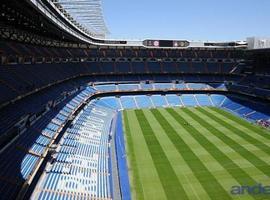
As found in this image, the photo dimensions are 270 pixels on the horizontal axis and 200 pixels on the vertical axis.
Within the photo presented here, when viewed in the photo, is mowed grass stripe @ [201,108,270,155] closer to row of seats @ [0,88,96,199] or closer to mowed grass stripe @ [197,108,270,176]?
mowed grass stripe @ [197,108,270,176]

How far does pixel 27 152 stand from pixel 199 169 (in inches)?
568

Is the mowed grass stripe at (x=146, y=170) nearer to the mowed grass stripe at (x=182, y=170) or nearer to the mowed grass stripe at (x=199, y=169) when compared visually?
the mowed grass stripe at (x=182, y=170)

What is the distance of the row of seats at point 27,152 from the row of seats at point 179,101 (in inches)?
787

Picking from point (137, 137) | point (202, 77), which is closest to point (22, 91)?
point (137, 137)

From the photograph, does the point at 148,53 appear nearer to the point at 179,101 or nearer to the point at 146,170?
the point at 179,101

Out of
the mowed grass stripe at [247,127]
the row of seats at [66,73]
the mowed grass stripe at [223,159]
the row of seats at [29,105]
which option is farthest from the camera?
the mowed grass stripe at [247,127]

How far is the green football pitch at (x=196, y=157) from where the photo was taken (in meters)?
22.7

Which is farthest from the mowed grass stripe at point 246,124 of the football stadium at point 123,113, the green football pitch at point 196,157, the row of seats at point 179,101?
the row of seats at point 179,101

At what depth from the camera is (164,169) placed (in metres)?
26.6

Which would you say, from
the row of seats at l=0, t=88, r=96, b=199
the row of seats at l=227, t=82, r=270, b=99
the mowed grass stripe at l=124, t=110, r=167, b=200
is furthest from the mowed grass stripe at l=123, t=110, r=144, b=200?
the row of seats at l=227, t=82, r=270, b=99

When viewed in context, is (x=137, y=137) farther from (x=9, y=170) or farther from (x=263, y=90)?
(x=263, y=90)

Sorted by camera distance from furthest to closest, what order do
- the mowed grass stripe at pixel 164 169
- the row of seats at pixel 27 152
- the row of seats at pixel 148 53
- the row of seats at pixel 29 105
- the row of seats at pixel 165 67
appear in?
the row of seats at pixel 165 67
the row of seats at pixel 148 53
the row of seats at pixel 29 105
the mowed grass stripe at pixel 164 169
the row of seats at pixel 27 152

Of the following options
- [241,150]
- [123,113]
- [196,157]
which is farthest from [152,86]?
[196,157]

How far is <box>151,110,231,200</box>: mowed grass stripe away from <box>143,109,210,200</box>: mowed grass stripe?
387 millimetres
